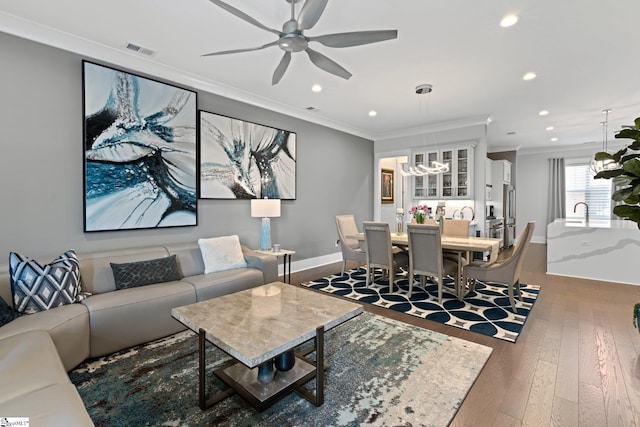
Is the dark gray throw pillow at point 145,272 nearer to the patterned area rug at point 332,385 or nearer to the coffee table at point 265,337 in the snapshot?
the patterned area rug at point 332,385

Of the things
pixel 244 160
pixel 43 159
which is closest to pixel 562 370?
pixel 244 160

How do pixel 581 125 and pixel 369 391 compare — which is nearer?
pixel 369 391

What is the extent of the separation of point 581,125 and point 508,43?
15.3 feet

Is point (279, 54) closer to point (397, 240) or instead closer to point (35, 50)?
point (35, 50)

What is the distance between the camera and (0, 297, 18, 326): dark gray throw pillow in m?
2.04

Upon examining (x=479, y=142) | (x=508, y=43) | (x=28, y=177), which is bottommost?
(x=28, y=177)

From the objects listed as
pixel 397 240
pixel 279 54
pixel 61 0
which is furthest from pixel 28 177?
pixel 397 240

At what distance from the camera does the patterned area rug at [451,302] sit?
3.11 metres

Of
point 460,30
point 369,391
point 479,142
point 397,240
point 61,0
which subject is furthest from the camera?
point 479,142

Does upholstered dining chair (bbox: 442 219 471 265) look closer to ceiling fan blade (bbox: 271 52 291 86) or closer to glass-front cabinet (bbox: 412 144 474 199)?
glass-front cabinet (bbox: 412 144 474 199)

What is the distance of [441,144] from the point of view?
6.07m

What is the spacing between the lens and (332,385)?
2.07 metres

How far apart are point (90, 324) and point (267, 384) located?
60.1 inches

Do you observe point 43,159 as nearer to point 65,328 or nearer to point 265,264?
point 65,328
